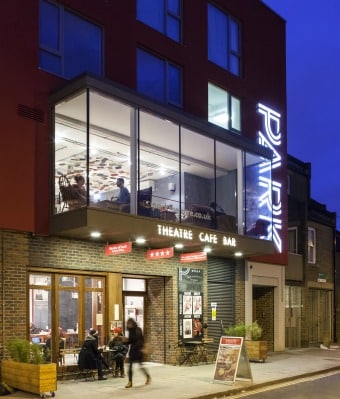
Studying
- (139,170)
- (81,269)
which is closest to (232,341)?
(81,269)

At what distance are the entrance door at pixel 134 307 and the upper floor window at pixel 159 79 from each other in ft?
19.2

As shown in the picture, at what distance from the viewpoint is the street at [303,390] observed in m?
12.6

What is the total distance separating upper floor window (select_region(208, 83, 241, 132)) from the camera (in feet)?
64.1

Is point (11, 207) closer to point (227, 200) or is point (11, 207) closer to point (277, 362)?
point (227, 200)

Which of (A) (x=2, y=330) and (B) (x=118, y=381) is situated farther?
(B) (x=118, y=381)

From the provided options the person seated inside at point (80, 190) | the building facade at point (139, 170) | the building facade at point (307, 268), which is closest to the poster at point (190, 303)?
the building facade at point (139, 170)

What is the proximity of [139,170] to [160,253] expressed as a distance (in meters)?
3.06

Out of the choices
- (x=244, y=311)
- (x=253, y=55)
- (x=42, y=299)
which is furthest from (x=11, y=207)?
(x=253, y=55)

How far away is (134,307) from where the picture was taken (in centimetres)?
1720

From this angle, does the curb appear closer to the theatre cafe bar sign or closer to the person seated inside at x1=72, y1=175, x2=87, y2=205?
the theatre cafe bar sign

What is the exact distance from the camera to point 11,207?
1284cm

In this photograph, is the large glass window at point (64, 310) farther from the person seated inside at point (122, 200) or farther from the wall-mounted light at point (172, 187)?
the wall-mounted light at point (172, 187)

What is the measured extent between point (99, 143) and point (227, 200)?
4640 millimetres

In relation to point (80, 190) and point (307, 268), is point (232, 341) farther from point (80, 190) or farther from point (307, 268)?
point (307, 268)
